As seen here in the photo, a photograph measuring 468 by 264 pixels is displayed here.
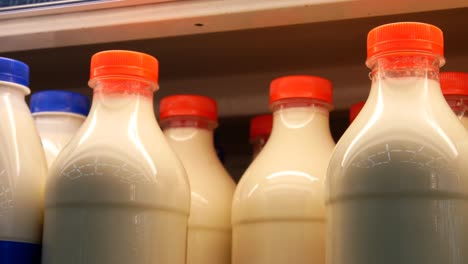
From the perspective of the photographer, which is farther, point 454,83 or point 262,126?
point 262,126

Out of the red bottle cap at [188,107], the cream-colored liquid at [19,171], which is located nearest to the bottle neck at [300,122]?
the red bottle cap at [188,107]

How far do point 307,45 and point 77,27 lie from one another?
1.01ft

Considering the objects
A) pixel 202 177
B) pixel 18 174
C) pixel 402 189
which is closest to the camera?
pixel 402 189

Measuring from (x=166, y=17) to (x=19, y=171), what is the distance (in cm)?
24

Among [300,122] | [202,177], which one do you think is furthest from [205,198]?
[300,122]

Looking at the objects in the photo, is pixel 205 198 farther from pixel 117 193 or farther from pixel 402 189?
pixel 402 189

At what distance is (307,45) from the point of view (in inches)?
38.6

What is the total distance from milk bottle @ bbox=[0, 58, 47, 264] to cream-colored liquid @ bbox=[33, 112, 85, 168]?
0.35ft

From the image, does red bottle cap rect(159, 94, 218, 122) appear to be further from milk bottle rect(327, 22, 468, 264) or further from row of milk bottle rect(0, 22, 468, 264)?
milk bottle rect(327, 22, 468, 264)

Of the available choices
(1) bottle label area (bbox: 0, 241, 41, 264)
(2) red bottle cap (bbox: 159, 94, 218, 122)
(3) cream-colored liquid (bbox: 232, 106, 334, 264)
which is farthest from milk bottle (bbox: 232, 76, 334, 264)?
(1) bottle label area (bbox: 0, 241, 41, 264)

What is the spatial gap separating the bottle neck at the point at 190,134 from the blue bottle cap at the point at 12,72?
0.63ft

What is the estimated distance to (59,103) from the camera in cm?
93

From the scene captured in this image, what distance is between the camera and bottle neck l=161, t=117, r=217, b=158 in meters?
0.90

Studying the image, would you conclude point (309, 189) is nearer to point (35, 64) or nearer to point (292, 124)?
point (292, 124)
